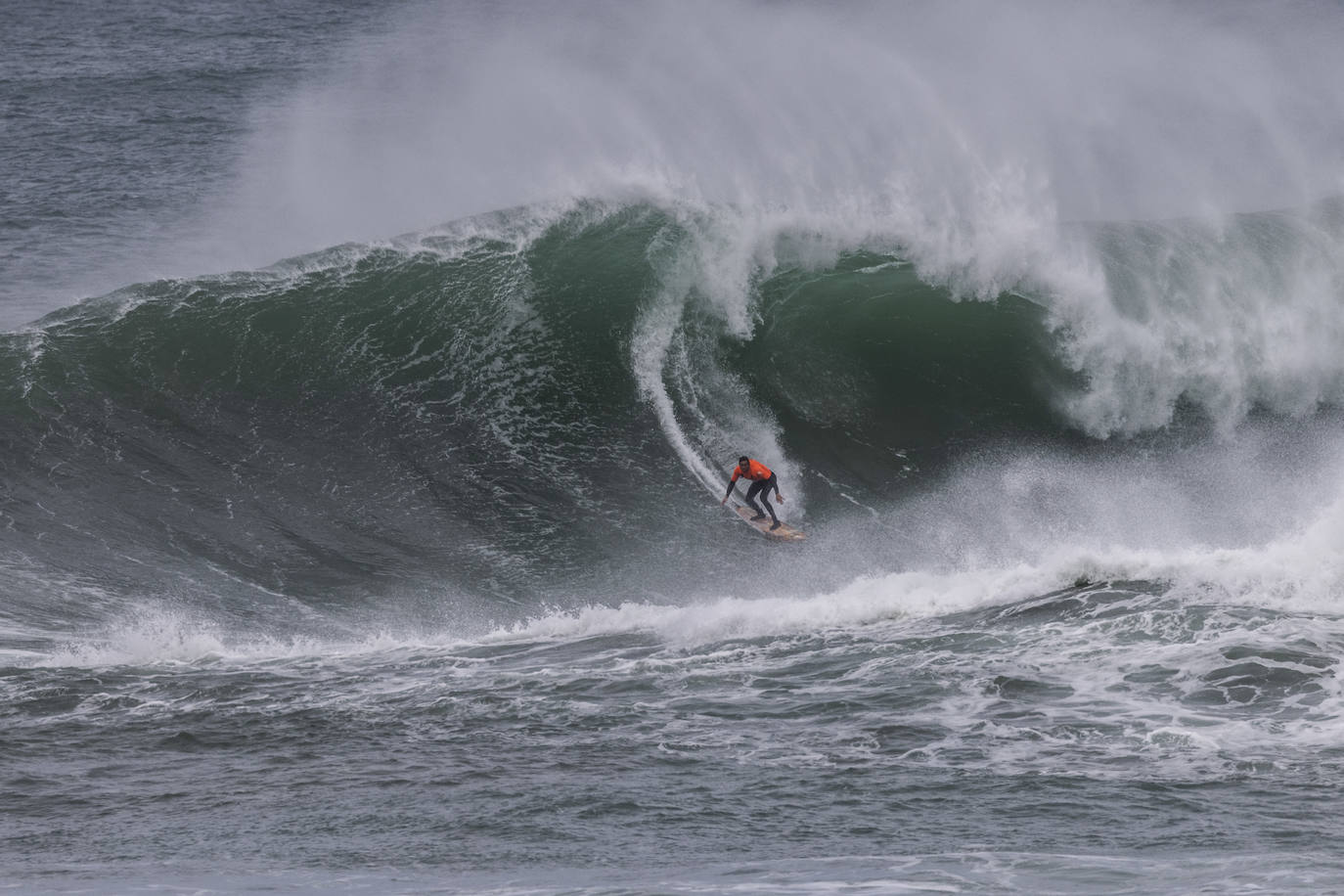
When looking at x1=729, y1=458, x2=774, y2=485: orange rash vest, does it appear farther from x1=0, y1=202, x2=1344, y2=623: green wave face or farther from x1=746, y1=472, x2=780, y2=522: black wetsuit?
x1=0, y1=202, x2=1344, y2=623: green wave face

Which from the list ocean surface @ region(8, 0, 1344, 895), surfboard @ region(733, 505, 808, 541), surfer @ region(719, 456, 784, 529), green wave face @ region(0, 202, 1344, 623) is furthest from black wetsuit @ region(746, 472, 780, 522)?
ocean surface @ region(8, 0, 1344, 895)

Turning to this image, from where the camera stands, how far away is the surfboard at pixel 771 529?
1767 cm

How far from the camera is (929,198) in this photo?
76.9ft

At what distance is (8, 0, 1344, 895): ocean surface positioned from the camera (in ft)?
34.6

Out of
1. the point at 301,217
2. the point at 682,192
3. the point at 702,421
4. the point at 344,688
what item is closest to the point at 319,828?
the point at 344,688

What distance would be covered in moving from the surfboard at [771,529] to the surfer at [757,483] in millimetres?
58

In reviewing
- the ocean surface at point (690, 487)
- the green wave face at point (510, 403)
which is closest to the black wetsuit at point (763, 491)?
the green wave face at point (510, 403)

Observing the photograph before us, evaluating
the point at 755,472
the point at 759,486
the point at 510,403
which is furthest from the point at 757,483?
the point at 510,403

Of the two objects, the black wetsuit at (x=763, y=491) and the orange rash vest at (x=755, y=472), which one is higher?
the orange rash vest at (x=755, y=472)

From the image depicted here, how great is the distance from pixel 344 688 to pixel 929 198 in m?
13.8

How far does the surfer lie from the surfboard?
6 centimetres

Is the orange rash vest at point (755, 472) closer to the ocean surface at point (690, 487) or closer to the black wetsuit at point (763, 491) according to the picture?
the black wetsuit at point (763, 491)

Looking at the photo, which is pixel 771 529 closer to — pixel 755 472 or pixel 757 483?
pixel 757 483

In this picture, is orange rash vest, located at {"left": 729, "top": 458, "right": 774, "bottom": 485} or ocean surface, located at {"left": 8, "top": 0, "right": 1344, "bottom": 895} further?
orange rash vest, located at {"left": 729, "top": 458, "right": 774, "bottom": 485}
